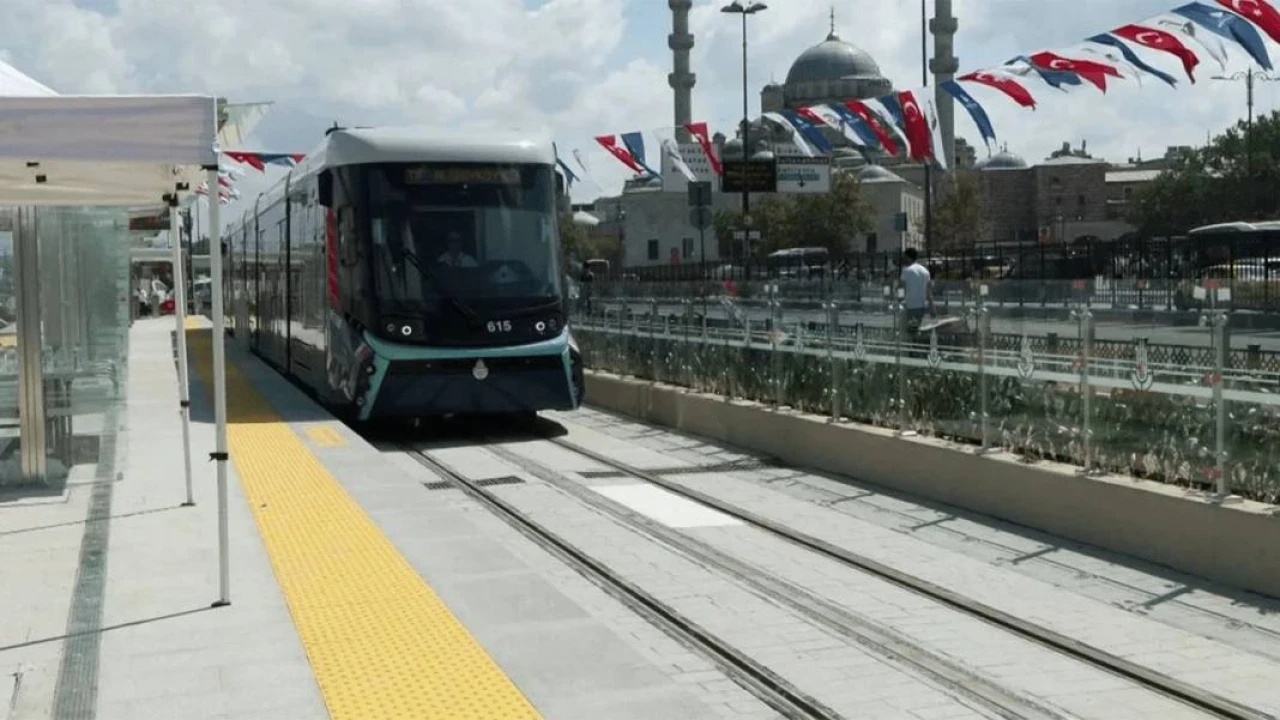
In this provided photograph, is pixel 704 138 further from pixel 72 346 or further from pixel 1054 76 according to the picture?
pixel 72 346

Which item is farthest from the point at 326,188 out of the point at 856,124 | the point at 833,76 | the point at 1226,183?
the point at 833,76

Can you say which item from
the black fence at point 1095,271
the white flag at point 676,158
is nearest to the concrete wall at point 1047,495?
the black fence at point 1095,271

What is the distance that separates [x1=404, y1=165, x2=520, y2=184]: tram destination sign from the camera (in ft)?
54.4

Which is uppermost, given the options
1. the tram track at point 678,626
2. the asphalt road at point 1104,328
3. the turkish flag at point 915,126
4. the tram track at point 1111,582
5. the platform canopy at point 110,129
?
the turkish flag at point 915,126

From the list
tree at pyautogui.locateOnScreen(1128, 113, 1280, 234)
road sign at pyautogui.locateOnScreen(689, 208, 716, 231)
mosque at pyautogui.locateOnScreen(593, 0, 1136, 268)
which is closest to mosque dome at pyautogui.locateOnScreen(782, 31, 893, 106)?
mosque at pyautogui.locateOnScreen(593, 0, 1136, 268)

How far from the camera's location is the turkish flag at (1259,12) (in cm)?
1748

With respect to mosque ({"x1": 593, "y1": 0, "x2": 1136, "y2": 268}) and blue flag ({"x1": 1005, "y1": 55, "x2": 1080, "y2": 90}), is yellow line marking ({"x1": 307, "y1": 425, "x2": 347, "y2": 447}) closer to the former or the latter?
blue flag ({"x1": 1005, "y1": 55, "x2": 1080, "y2": 90})

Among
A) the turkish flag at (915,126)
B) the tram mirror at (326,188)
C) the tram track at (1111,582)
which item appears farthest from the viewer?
the turkish flag at (915,126)

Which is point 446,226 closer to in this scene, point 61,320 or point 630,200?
point 61,320

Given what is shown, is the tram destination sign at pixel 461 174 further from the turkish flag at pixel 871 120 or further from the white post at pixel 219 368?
the turkish flag at pixel 871 120

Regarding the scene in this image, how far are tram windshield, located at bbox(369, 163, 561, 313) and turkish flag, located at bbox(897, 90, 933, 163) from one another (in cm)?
1244

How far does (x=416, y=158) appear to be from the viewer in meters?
16.5

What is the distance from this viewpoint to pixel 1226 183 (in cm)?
8238

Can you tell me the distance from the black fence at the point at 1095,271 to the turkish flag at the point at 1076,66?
10.4 ft
